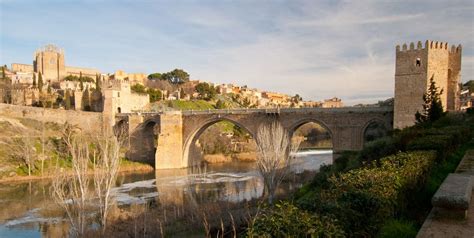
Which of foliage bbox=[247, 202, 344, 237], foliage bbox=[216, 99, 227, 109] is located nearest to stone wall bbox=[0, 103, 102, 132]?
foliage bbox=[216, 99, 227, 109]

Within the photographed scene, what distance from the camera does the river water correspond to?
53.8ft

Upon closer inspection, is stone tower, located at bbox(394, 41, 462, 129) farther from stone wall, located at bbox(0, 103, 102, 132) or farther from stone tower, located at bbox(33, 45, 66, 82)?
stone tower, located at bbox(33, 45, 66, 82)

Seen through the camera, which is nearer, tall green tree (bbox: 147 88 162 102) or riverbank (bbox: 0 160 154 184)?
riverbank (bbox: 0 160 154 184)

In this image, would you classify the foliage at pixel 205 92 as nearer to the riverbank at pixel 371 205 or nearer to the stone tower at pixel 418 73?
the stone tower at pixel 418 73

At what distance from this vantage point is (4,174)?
27094mm

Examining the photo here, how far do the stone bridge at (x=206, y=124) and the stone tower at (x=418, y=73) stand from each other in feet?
8.21

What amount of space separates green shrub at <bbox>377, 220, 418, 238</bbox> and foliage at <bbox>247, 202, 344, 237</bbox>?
0.99 m

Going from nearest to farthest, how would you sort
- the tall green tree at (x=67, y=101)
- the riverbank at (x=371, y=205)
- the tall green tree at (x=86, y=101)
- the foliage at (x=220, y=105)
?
the riverbank at (x=371, y=205) → the tall green tree at (x=67, y=101) → the tall green tree at (x=86, y=101) → the foliage at (x=220, y=105)

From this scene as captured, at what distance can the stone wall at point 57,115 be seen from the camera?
36.3m

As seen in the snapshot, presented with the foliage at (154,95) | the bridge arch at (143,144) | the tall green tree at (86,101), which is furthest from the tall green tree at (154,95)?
the bridge arch at (143,144)

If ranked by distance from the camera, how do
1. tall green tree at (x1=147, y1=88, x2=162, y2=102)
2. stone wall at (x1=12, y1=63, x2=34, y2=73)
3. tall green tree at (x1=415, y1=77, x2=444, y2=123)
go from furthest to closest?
1. stone wall at (x1=12, y1=63, x2=34, y2=73)
2. tall green tree at (x1=147, y1=88, x2=162, y2=102)
3. tall green tree at (x1=415, y1=77, x2=444, y2=123)

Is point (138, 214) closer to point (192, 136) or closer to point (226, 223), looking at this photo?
point (226, 223)

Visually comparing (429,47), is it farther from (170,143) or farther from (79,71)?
(79,71)

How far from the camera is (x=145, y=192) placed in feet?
76.4
